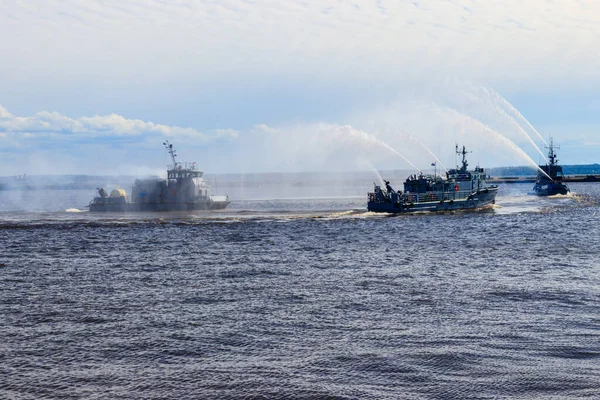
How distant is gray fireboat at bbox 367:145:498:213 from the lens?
86250 millimetres

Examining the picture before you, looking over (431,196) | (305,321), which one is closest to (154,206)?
(431,196)

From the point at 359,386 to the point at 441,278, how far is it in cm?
1752

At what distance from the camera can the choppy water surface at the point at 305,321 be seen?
58.5ft

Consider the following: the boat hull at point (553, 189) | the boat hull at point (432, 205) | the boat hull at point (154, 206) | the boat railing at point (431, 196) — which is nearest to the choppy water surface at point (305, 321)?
the boat hull at point (432, 205)

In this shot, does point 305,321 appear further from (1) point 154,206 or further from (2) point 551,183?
(2) point 551,183

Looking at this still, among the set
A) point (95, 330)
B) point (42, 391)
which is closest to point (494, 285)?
point (95, 330)

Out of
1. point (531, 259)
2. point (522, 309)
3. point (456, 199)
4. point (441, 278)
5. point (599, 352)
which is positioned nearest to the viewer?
point (599, 352)

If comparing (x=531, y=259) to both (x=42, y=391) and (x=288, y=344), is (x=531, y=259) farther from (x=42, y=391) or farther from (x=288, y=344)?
(x=42, y=391)

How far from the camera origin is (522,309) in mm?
25797

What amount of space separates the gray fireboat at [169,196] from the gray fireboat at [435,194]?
29510mm

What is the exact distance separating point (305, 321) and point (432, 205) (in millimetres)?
65590

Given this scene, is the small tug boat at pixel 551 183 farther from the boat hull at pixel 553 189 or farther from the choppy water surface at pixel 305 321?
the choppy water surface at pixel 305 321

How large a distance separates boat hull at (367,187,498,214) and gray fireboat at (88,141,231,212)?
2997 cm

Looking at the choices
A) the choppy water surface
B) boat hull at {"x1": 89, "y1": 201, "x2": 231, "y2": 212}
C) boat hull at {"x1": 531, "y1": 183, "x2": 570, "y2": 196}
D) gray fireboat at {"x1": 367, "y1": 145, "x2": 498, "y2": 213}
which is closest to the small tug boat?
boat hull at {"x1": 531, "y1": 183, "x2": 570, "y2": 196}
